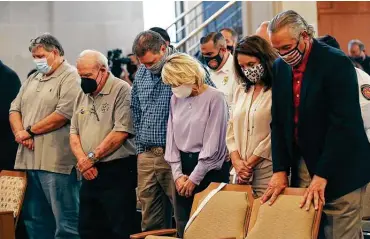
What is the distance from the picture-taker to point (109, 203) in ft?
16.8

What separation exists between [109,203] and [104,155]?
0.98 ft

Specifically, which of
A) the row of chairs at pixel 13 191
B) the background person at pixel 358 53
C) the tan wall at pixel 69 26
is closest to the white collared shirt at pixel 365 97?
the row of chairs at pixel 13 191

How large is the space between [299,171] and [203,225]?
23.1 inches

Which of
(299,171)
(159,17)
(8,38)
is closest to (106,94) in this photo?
(299,171)

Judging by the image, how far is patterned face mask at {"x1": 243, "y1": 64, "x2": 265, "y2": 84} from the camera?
417 centimetres

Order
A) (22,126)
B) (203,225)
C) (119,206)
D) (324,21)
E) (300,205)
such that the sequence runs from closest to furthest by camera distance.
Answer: (300,205) → (203,225) → (119,206) → (22,126) → (324,21)

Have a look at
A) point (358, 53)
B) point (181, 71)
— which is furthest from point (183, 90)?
point (358, 53)

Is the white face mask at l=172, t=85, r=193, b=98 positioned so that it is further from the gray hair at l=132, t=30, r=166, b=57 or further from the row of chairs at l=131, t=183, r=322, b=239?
the row of chairs at l=131, t=183, r=322, b=239

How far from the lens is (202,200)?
4.28m

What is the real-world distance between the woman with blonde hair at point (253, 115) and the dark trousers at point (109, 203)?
1.05 m

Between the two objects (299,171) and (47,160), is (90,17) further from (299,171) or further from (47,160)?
(299,171)

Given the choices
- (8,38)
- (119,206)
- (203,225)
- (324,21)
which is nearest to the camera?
(203,225)

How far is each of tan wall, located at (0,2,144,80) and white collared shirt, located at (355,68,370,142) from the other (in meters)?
5.15

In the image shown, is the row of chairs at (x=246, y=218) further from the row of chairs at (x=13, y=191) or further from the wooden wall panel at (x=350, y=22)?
the wooden wall panel at (x=350, y=22)
